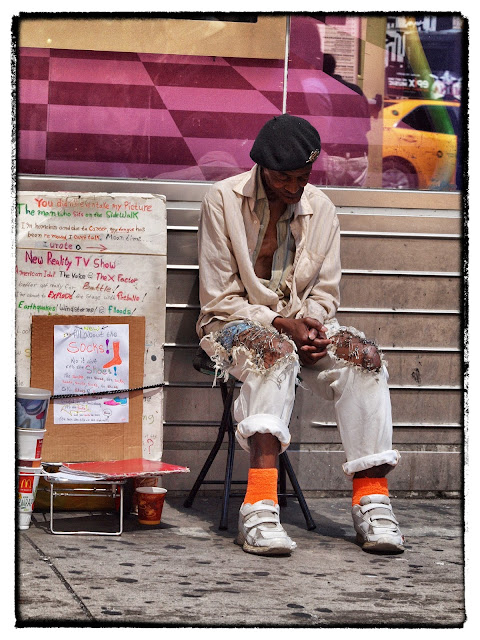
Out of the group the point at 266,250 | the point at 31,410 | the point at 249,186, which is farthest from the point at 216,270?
the point at 31,410

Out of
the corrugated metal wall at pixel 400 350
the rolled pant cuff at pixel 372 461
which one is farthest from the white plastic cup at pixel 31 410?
the rolled pant cuff at pixel 372 461

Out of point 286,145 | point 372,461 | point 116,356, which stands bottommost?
point 372,461

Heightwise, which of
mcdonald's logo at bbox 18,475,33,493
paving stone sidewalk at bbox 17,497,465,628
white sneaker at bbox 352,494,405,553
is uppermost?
mcdonald's logo at bbox 18,475,33,493

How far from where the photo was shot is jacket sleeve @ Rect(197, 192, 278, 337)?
4.86 meters

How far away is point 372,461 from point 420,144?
2.15m

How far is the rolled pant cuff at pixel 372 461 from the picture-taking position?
4.48 metres

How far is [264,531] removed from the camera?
4246 mm

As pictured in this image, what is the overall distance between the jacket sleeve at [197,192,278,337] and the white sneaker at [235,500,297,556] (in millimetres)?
949

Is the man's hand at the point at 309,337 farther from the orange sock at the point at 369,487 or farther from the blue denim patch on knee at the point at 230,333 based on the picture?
the orange sock at the point at 369,487

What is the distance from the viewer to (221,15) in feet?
18.4

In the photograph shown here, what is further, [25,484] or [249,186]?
[249,186]

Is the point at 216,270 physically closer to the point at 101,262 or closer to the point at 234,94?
the point at 101,262

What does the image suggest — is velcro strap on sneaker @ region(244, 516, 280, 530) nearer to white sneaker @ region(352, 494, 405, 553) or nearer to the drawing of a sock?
white sneaker @ region(352, 494, 405, 553)

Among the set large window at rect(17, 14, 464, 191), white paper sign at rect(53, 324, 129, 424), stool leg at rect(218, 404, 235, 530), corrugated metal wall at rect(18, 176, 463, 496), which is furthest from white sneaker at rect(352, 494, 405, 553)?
large window at rect(17, 14, 464, 191)
